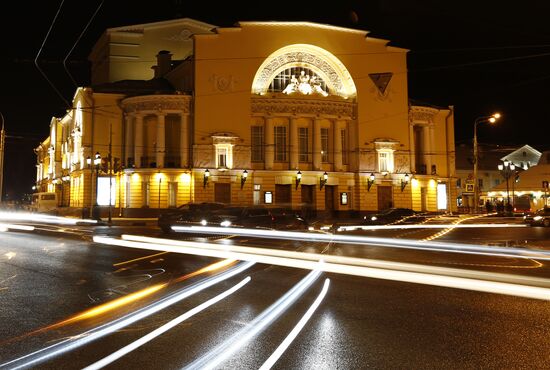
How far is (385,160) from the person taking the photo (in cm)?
4750

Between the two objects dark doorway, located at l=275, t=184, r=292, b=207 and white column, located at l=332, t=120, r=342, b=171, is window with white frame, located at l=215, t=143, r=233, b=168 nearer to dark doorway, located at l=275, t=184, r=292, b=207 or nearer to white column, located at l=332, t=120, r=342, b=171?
dark doorway, located at l=275, t=184, r=292, b=207

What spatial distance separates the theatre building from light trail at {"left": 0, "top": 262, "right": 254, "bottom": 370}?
3391 centimetres

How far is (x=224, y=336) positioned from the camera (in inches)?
241

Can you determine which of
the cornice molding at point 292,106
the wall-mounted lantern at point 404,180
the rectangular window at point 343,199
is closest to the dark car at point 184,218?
the cornice molding at point 292,106

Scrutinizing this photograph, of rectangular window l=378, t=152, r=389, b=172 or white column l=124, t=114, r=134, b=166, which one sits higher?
white column l=124, t=114, r=134, b=166

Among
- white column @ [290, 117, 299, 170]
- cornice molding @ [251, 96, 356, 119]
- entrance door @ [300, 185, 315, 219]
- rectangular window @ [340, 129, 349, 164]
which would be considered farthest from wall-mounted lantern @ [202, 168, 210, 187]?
rectangular window @ [340, 129, 349, 164]

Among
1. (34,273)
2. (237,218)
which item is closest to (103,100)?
(237,218)

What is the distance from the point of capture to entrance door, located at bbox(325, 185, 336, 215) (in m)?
46.0

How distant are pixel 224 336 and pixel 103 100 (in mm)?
45483

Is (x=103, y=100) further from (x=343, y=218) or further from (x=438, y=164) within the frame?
(x=438, y=164)

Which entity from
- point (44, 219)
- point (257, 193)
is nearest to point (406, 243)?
point (44, 219)

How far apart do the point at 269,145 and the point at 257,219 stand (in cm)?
2046

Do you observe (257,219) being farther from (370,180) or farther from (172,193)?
(370,180)

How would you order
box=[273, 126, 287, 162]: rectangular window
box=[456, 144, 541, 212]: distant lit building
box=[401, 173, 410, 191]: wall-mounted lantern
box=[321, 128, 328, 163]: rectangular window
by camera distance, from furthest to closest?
box=[456, 144, 541, 212]: distant lit building, box=[401, 173, 410, 191]: wall-mounted lantern, box=[321, 128, 328, 163]: rectangular window, box=[273, 126, 287, 162]: rectangular window
